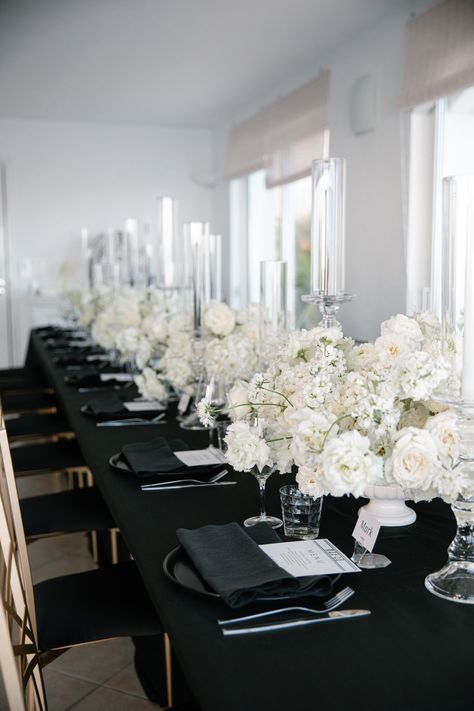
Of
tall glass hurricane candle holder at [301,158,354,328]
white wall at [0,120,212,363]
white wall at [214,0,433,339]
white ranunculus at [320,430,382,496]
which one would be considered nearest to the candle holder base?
tall glass hurricane candle holder at [301,158,354,328]

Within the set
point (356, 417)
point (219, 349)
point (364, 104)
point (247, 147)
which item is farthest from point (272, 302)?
point (247, 147)

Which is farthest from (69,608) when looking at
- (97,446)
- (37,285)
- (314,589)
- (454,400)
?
(37,285)

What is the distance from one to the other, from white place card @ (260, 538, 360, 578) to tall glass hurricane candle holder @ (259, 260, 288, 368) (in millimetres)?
1036

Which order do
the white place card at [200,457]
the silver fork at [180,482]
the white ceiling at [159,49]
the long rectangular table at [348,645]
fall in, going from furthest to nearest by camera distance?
the white ceiling at [159,49], the white place card at [200,457], the silver fork at [180,482], the long rectangular table at [348,645]

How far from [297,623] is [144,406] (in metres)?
1.77

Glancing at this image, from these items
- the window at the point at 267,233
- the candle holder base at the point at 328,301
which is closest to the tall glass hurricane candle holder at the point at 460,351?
the candle holder base at the point at 328,301

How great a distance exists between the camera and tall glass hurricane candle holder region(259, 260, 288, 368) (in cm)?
235

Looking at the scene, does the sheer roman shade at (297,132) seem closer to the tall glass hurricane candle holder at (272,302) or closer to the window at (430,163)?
the window at (430,163)

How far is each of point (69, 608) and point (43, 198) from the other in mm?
7428

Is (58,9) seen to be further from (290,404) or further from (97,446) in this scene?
(290,404)

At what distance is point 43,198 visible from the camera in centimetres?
849

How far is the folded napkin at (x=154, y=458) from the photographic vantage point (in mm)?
1845

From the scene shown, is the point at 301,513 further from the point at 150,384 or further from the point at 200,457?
the point at 150,384

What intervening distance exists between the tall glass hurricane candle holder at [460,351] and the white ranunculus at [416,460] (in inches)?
1.6
